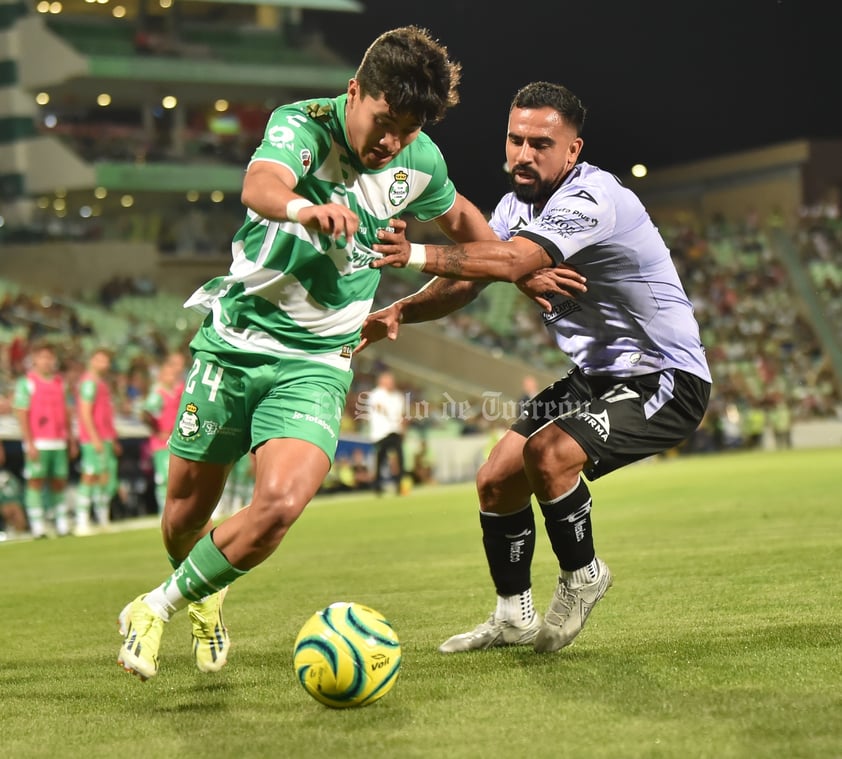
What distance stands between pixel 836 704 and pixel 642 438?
5.78 feet

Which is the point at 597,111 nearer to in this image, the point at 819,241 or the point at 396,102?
the point at 819,241

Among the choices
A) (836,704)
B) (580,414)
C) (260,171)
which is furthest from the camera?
(580,414)

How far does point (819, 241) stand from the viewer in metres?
43.3

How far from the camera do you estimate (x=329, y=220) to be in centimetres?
436

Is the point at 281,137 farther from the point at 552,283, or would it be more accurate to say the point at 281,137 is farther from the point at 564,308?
the point at 564,308

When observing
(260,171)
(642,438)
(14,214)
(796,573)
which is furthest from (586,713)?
(14,214)

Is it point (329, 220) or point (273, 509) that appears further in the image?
point (273, 509)

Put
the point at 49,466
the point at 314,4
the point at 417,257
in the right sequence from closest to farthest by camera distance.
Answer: the point at 417,257
the point at 49,466
the point at 314,4

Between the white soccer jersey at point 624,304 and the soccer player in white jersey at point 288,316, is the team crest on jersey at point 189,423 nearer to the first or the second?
the soccer player in white jersey at point 288,316

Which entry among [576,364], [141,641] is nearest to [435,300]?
[576,364]

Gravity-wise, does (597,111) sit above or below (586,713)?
above

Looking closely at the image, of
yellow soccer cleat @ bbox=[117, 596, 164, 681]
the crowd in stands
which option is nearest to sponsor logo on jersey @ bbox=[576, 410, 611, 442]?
yellow soccer cleat @ bbox=[117, 596, 164, 681]

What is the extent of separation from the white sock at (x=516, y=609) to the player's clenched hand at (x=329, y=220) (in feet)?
8.02

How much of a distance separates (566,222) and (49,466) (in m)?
12.5
